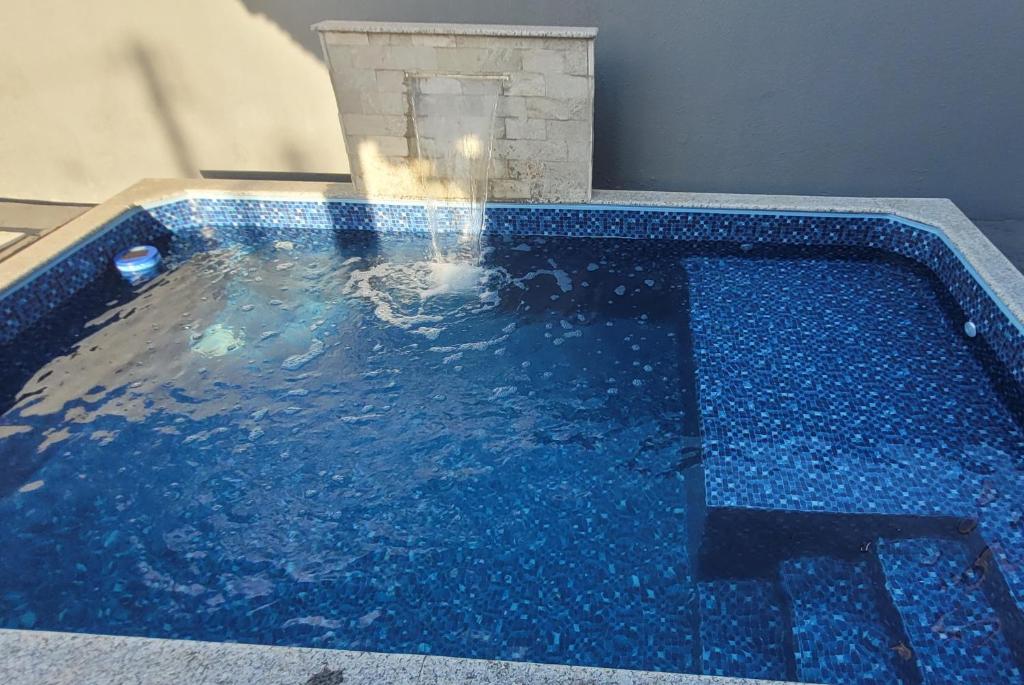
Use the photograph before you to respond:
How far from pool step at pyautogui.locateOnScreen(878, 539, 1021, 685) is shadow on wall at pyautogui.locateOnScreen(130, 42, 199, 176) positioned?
6.15 metres

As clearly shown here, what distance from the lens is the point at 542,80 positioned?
4336mm

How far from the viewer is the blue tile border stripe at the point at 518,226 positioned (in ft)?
13.6

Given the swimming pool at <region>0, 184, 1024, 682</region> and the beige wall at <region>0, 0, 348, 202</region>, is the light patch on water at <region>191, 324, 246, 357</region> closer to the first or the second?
the swimming pool at <region>0, 184, 1024, 682</region>

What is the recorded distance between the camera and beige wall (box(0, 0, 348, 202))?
502 cm

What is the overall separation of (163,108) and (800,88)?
215 inches

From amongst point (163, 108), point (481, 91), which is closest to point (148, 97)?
point (163, 108)

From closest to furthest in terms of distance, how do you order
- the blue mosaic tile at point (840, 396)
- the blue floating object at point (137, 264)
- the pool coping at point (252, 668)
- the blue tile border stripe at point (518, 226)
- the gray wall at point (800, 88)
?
the pool coping at point (252, 668) → the blue mosaic tile at point (840, 396) → the blue tile border stripe at point (518, 226) → the gray wall at point (800, 88) → the blue floating object at point (137, 264)

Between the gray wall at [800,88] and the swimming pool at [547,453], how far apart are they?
608 millimetres

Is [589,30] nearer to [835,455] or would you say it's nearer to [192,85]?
[835,455]

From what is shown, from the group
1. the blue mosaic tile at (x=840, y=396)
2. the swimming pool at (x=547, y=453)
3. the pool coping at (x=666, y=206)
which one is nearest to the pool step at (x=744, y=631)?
the swimming pool at (x=547, y=453)

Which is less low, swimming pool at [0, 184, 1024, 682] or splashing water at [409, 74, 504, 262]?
splashing water at [409, 74, 504, 262]

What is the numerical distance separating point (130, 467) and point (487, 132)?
128 inches

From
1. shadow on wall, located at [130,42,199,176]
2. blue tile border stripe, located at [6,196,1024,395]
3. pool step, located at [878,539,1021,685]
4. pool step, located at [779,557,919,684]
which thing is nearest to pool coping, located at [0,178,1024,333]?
blue tile border stripe, located at [6,196,1024,395]

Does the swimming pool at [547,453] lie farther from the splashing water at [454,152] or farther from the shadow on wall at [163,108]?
the shadow on wall at [163,108]
